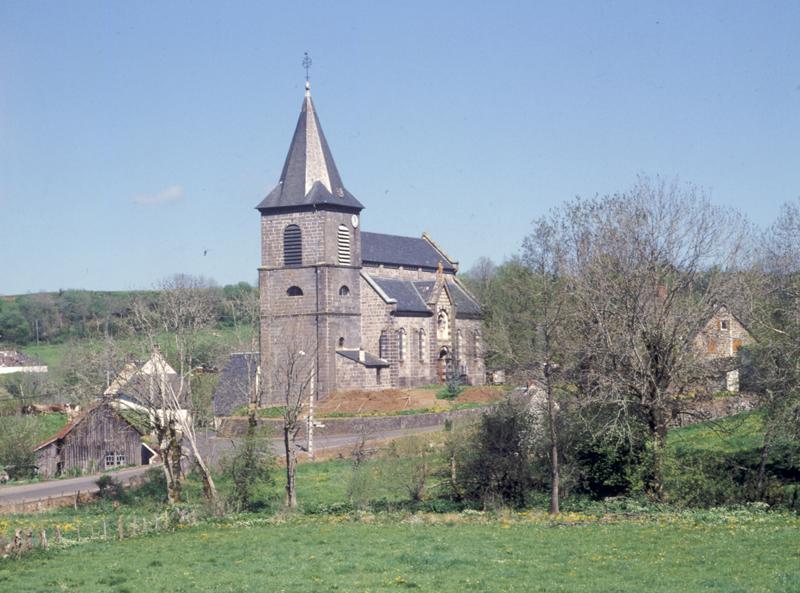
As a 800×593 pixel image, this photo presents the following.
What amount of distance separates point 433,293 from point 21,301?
69565 mm

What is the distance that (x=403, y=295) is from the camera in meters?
71.1

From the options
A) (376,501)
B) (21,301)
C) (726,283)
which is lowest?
(376,501)

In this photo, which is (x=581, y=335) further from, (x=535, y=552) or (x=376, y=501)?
(x=535, y=552)

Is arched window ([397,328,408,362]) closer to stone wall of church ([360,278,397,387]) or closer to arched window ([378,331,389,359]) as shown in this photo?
stone wall of church ([360,278,397,387])

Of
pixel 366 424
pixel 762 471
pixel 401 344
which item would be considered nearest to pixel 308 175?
pixel 401 344

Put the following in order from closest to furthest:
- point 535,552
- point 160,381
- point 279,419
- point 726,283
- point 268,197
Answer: point 535,552, point 726,283, point 160,381, point 279,419, point 268,197

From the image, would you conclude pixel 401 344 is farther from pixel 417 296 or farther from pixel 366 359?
pixel 417 296

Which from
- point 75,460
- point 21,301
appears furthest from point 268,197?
point 21,301

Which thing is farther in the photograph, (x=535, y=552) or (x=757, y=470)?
(x=757, y=470)

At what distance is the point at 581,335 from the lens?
32.5 metres

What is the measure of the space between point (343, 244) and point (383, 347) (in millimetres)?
7182

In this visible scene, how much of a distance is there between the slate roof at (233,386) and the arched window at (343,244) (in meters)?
7.89

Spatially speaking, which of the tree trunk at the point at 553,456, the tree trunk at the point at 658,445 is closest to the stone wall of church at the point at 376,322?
the tree trunk at the point at 658,445

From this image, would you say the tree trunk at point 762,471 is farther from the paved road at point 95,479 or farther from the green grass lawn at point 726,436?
the paved road at point 95,479
